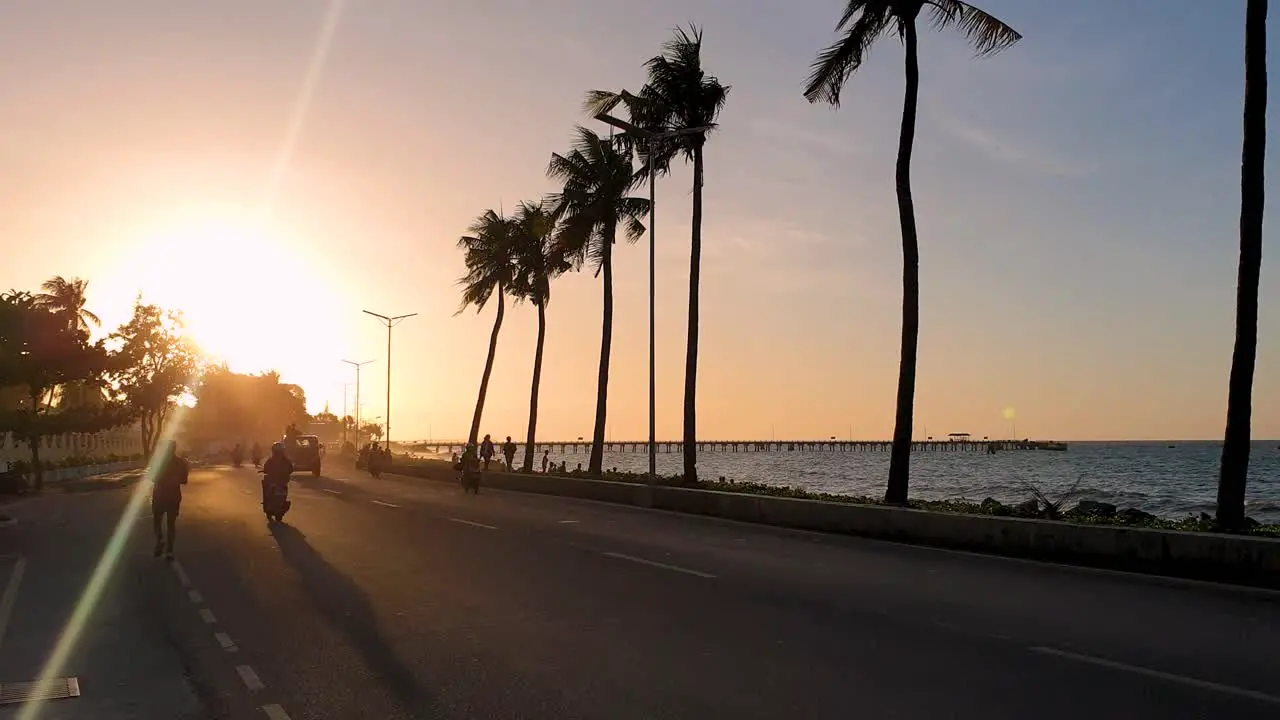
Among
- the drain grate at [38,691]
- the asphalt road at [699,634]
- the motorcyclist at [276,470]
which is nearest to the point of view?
the asphalt road at [699,634]

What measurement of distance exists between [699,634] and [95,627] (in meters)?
6.32

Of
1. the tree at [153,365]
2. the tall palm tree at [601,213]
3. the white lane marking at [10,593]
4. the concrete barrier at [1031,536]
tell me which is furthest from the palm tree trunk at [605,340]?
the tree at [153,365]

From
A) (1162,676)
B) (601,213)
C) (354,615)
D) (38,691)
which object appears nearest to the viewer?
(1162,676)

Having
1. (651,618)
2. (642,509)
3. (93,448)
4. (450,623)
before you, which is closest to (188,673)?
(450,623)

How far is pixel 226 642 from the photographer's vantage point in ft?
33.4

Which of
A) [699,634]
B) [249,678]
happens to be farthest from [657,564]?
Answer: [249,678]

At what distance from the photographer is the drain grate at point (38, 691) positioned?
816 cm

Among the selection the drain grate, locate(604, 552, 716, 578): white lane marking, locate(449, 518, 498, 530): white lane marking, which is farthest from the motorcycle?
the drain grate

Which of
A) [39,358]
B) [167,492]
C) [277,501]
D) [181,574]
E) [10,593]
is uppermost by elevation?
[39,358]

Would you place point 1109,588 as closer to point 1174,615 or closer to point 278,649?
point 1174,615

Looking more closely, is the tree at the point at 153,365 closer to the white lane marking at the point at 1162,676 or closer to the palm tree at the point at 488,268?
the palm tree at the point at 488,268

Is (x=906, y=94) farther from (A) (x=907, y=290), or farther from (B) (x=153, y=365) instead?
(B) (x=153, y=365)

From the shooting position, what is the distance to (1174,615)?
35.8 feet

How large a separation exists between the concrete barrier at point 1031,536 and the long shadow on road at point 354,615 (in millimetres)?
9551
